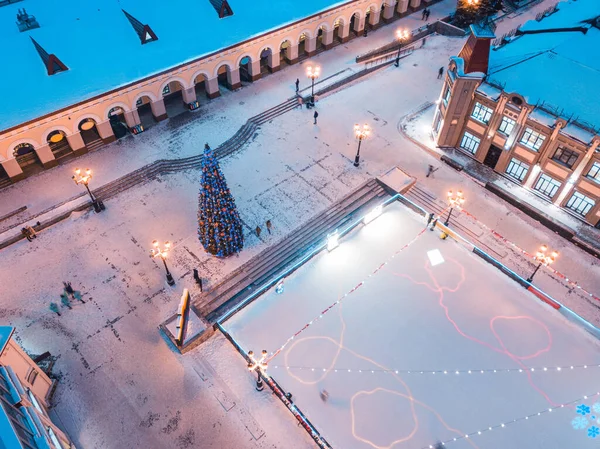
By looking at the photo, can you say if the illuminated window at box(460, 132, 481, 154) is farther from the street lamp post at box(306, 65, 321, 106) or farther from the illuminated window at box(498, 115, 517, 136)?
the street lamp post at box(306, 65, 321, 106)

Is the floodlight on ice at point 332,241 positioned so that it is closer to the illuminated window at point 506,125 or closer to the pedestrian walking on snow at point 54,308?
the illuminated window at point 506,125

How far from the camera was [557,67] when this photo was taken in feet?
110

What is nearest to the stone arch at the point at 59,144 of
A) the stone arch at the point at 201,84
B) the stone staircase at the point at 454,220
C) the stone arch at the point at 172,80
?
the stone arch at the point at 172,80

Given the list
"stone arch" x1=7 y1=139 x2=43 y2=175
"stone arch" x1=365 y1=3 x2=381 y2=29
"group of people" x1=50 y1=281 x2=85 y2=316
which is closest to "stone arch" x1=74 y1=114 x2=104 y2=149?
"stone arch" x1=7 y1=139 x2=43 y2=175

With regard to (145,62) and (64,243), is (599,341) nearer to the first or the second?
(64,243)

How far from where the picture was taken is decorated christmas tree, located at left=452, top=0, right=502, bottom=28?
52.0 metres

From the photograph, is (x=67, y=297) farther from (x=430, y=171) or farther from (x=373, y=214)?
(x=430, y=171)

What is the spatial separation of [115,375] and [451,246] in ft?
75.2

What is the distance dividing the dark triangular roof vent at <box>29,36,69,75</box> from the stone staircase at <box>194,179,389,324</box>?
2187 centimetres

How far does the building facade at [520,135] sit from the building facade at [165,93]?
1753 centimetres

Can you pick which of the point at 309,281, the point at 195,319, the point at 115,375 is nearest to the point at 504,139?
the point at 309,281

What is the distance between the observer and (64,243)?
102 ft

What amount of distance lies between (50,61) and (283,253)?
23654 mm

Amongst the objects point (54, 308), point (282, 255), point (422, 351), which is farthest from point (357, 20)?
point (54, 308)
